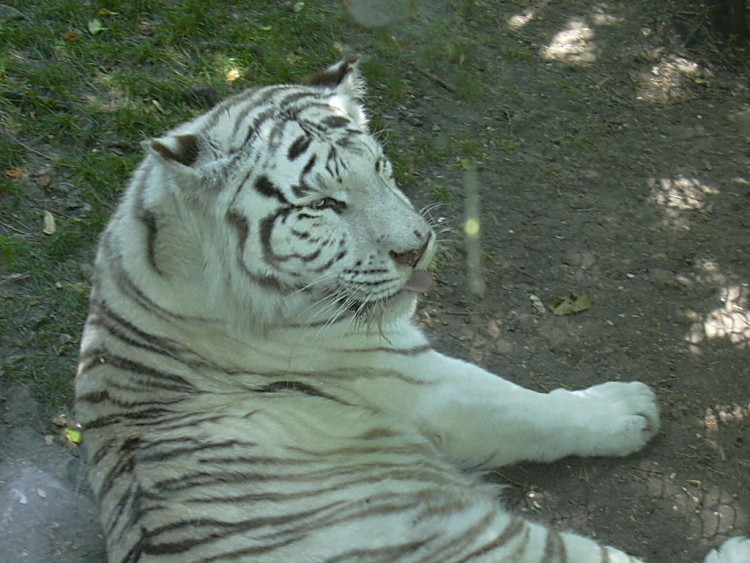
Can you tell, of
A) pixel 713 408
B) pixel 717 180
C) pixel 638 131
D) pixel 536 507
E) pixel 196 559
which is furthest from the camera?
pixel 638 131

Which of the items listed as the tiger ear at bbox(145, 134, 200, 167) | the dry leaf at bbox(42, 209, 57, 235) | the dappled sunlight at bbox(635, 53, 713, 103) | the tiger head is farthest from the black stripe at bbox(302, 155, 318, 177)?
the dappled sunlight at bbox(635, 53, 713, 103)

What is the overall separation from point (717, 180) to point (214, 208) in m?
3.29

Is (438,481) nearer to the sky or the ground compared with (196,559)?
nearer to the ground

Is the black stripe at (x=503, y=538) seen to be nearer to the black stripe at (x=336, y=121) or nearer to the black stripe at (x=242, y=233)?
the black stripe at (x=242, y=233)

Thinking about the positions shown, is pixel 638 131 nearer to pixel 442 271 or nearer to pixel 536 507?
pixel 442 271

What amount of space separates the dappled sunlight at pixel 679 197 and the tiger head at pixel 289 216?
7.33 feet

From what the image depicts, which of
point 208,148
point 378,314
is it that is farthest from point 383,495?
point 208,148

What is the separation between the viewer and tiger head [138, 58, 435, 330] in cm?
259

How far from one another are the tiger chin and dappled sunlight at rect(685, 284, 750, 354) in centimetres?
122

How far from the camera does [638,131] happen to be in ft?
16.9

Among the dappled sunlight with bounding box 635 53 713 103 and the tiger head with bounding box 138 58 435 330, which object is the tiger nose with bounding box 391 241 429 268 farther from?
the dappled sunlight with bounding box 635 53 713 103

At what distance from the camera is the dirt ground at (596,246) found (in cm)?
321

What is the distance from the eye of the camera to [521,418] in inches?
122

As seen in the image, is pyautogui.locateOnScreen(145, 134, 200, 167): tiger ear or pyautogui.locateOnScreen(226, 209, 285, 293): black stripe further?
pyautogui.locateOnScreen(226, 209, 285, 293): black stripe
